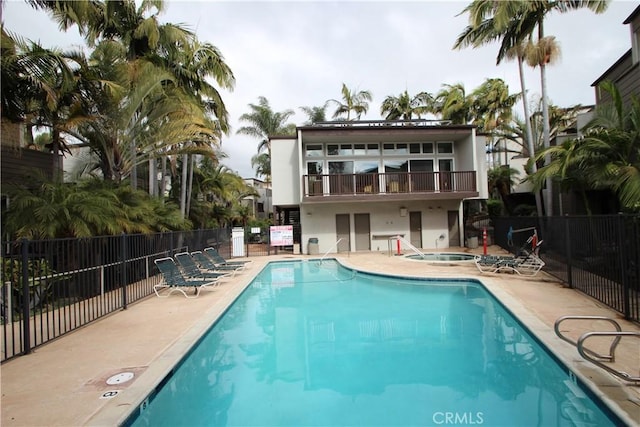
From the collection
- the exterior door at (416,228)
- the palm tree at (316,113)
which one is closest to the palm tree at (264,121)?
the palm tree at (316,113)

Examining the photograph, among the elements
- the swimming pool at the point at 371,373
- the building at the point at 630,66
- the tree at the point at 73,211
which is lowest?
the swimming pool at the point at 371,373

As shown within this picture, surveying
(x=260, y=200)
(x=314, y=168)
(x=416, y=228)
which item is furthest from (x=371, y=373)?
(x=260, y=200)

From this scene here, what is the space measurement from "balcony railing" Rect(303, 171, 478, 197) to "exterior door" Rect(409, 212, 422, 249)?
2.03 meters

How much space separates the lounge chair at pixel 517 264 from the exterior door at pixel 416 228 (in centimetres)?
830

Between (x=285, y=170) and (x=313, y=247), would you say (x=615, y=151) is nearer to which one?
(x=313, y=247)

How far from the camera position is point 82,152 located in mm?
19438

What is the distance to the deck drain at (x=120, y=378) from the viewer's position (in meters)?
4.33

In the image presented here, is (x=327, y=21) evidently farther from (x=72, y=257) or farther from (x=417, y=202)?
(x=417, y=202)

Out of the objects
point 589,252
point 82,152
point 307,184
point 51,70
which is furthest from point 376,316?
point 82,152

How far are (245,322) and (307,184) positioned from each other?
11.6m

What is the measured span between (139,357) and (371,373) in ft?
11.1

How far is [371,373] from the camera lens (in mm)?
5172

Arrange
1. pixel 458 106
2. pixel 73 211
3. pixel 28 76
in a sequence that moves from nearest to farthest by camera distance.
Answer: pixel 28 76 → pixel 73 211 → pixel 458 106

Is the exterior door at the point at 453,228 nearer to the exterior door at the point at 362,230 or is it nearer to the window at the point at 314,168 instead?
the exterior door at the point at 362,230
